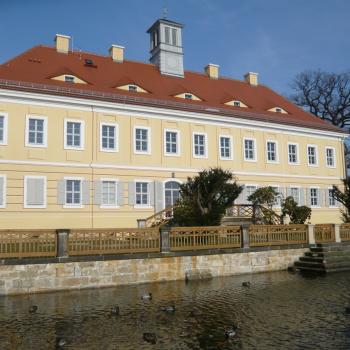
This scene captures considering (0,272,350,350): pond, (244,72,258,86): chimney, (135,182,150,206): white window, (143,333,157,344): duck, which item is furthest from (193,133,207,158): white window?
(143,333,157,344): duck

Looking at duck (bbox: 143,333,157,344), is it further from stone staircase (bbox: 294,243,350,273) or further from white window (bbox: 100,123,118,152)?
white window (bbox: 100,123,118,152)

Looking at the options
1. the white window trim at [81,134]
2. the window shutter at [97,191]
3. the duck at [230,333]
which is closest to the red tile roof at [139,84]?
the white window trim at [81,134]

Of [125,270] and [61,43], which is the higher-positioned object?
[61,43]

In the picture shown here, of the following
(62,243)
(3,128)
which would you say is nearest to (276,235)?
(62,243)

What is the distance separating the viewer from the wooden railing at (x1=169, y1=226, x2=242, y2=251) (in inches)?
646

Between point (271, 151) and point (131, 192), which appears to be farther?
point (271, 151)

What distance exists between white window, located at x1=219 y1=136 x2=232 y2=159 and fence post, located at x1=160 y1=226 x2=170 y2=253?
40.7 feet

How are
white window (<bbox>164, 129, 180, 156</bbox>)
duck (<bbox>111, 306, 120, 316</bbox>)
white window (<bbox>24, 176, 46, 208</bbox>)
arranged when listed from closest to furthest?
duck (<bbox>111, 306, 120, 316</bbox>), white window (<bbox>24, 176, 46, 208</bbox>), white window (<bbox>164, 129, 180, 156</bbox>)

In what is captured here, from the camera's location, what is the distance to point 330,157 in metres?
32.7

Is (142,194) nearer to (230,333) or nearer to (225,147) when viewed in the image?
(225,147)

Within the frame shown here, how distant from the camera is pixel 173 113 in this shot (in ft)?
85.8

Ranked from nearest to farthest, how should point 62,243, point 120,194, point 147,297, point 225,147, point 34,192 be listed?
point 147,297 → point 62,243 → point 34,192 → point 120,194 → point 225,147

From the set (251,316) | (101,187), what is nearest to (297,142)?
(101,187)

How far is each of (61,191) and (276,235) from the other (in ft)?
35.8
